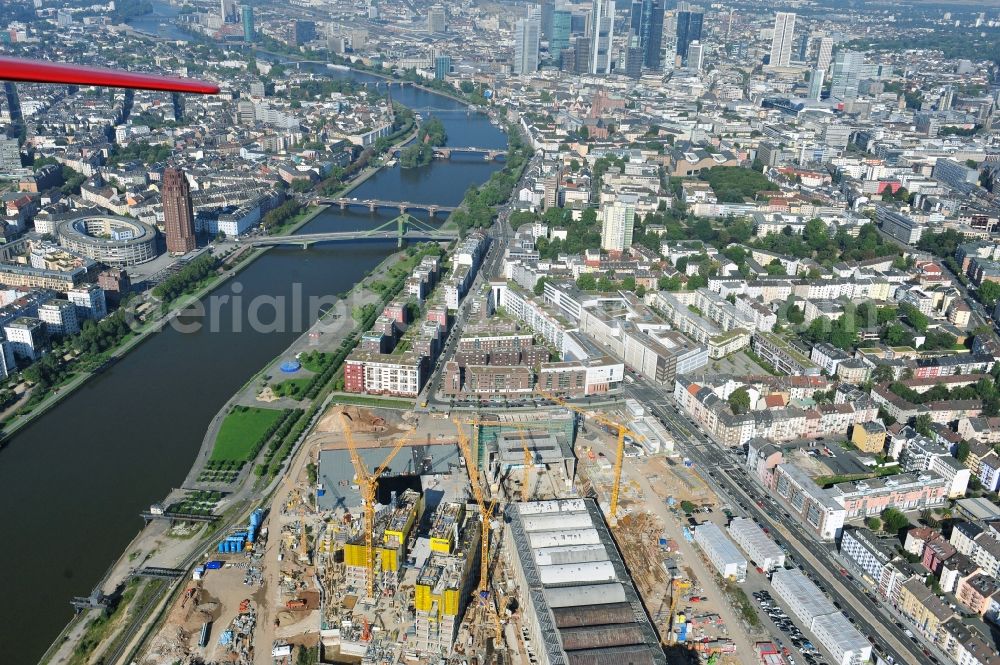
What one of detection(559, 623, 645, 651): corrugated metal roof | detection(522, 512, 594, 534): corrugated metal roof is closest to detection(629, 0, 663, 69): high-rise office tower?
detection(522, 512, 594, 534): corrugated metal roof

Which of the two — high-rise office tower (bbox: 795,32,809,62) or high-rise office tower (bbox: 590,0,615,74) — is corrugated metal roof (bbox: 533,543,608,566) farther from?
high-rise office tower (bbox: 795,32,809,62)

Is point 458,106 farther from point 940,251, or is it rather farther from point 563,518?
point 563,518

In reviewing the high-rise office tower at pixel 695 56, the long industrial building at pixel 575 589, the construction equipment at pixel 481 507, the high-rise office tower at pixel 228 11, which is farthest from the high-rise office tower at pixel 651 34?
the long industrial building at pixel 575 589

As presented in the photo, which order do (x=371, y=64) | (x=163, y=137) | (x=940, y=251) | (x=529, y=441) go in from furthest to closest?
(x=371, y=64) < (x=163, y=137) < (x=940, y=251) < (x=529, y=441)

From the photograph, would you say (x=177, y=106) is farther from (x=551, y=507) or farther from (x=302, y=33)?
→ (x=551, y=507)

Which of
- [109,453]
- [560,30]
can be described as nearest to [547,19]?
[560,30]

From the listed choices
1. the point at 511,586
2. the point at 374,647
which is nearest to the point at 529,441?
the point at 511,586
